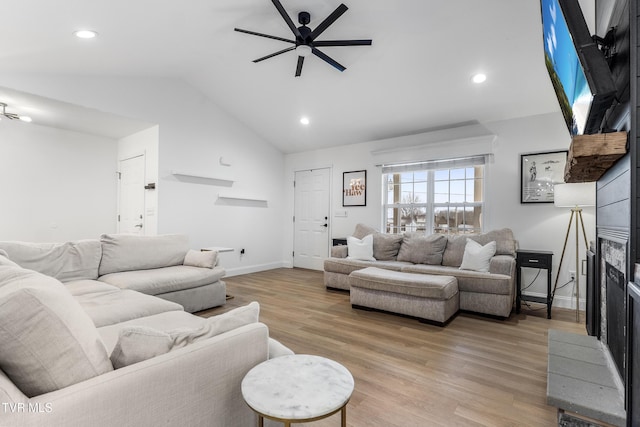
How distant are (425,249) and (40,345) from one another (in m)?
4.04

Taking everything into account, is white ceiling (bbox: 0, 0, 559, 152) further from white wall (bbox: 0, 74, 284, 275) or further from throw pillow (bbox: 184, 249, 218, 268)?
throw pillow (bbox: 184, 249, 218, 268)

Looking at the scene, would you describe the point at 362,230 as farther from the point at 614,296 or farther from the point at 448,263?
the point at 614,296

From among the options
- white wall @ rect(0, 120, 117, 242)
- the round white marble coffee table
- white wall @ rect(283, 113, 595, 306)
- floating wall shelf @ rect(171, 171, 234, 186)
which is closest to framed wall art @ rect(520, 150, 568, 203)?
white wall @ rect(283, 113, 595, 306)

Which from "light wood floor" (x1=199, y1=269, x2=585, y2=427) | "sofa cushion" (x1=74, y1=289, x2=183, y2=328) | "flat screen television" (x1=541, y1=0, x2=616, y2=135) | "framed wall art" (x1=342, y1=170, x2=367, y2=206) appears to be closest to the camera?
"flat screen television" (x1=541, y1=0, x2=616, y2=135)

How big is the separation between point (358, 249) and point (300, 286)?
106 cm

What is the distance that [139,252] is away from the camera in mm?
3379

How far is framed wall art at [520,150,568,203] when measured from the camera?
148 inches

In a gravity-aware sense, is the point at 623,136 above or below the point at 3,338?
above

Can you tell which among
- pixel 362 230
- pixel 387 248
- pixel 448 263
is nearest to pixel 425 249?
pixel 448 263

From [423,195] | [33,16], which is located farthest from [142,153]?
[423,195]

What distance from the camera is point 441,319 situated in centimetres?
303

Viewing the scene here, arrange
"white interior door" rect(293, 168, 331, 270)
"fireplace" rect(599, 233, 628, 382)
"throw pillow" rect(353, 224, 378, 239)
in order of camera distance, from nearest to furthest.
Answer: "fireplace" rect(599, 233, 628, 382), "throw pillow" rect(353, 224, 378, 239), "white interior door" rect(293, 168, 331, 270)

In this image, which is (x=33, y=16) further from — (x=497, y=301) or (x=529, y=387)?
(x=497, y=301)

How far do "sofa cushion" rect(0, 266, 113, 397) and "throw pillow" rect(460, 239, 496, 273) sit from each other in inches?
144
